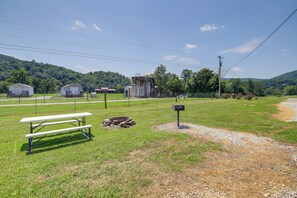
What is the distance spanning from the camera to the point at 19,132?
680 cm

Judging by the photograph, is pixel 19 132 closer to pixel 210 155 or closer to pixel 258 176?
pixel 210 155

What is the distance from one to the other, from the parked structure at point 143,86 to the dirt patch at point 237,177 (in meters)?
43.2

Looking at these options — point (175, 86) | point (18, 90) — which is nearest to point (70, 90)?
point (18, 90)

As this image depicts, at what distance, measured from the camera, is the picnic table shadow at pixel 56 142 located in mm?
4801

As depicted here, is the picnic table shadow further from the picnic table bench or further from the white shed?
the white shed

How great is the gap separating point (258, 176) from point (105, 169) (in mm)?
3260

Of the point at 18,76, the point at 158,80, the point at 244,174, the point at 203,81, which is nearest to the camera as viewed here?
the point at 244,174

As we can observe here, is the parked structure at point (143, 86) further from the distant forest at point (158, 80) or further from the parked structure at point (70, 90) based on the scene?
the parked structure at point (70, 90)

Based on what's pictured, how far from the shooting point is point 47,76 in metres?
89.2

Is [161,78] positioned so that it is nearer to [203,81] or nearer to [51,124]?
[203,81]

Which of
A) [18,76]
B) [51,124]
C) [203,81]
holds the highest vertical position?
[18,76]

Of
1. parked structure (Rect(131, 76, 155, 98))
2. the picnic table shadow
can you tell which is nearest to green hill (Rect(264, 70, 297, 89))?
parked structure (Rect(131, 76, 155, 98))

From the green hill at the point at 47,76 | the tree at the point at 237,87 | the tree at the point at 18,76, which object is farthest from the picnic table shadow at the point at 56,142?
the tree at the point at 18,76

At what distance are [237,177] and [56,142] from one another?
→ 18.1ft
